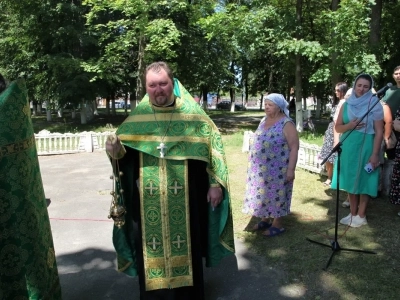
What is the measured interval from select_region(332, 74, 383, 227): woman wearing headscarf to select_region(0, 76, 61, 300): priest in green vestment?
3.29 meters

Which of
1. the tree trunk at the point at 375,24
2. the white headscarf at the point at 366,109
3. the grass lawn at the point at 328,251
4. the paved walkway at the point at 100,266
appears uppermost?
the tree trunk at the point at 375,24

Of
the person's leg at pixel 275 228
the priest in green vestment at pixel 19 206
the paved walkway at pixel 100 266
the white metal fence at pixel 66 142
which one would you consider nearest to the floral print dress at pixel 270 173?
the person's leg at pixel 275 228

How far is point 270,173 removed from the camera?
4254 millimetres

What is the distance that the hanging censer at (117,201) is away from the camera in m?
2.65

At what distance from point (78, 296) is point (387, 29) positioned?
19.1 m

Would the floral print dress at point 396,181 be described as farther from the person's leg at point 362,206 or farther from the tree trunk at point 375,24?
the tree trunk at point 375,24

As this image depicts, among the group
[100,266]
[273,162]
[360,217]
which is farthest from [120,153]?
[360,217]

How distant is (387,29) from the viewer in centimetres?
1777

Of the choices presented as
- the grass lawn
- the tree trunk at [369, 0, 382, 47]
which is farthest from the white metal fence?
the tree trunk at [369, 0, 382, 47]

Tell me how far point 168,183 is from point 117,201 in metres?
0.41

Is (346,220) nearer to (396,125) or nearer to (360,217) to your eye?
(360,217)

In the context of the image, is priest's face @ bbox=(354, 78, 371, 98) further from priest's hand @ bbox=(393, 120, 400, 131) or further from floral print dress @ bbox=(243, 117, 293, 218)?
floral print dress @ bbox=(243, 117, 293, 218)

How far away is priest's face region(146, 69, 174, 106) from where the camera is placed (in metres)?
2.61

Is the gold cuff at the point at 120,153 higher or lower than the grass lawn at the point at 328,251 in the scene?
higher
